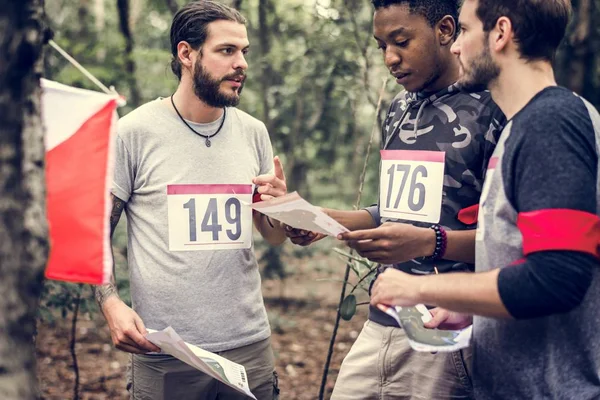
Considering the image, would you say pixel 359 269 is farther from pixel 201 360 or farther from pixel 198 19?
pixel 201 360

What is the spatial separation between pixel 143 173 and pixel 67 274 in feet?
3.30

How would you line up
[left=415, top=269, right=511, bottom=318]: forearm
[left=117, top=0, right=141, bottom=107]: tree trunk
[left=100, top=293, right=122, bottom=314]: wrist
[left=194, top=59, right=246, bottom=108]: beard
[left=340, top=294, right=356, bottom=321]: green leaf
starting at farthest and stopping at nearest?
[left=117, top=0, right=141, bottom=107]: tree trunk, [left=340, top=294, right=356, bottom=321]: green leaf, [left=194, top=59, right=246, bottom=108]: beard, [left=100, top=293, right=122, bottom=314]: wrist, [left=415, top=269, right=511, bottom=318]: forearm

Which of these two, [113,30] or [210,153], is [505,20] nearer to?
[210,153]

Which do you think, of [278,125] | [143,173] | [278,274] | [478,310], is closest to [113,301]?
[143,173]

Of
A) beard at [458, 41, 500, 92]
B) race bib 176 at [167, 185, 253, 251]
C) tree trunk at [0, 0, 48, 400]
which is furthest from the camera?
race bib 176 at [167, 185, 253, 251]

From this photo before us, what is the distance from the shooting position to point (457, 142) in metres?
2.49

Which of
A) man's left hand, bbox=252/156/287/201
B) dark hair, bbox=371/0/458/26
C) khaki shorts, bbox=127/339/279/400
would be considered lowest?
khaki shorts, bbox=127/339/279/400

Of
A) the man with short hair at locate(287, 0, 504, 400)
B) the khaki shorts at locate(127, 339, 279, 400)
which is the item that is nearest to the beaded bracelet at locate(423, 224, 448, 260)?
the man with short hair at locate(287, 0, 504, 400)

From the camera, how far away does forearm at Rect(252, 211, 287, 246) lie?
9.87 feet

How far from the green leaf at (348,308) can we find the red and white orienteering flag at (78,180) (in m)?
1.70

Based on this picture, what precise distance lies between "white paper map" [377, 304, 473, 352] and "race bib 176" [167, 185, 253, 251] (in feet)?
2.96

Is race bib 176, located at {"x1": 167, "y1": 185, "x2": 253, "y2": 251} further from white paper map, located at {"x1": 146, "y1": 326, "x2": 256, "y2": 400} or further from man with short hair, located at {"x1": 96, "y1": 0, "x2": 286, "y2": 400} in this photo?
white paper map, located at {"x1": 146, "y1": 326, "x2": 256, "y2": 400}

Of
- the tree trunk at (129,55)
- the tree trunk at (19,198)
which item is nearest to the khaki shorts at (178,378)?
the tree trunk at (19,198)

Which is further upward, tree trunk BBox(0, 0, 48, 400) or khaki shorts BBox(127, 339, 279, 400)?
tree trunk BBox(0, 0, 48, 400)
